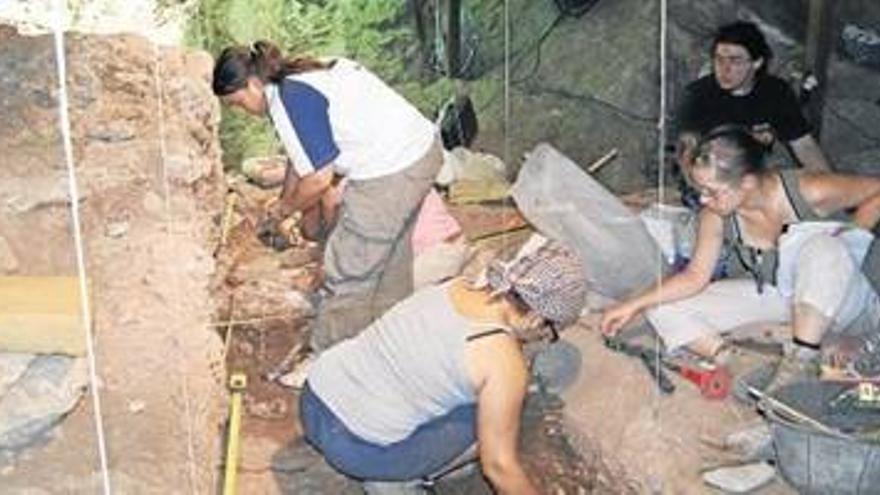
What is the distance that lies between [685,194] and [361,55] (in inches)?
106

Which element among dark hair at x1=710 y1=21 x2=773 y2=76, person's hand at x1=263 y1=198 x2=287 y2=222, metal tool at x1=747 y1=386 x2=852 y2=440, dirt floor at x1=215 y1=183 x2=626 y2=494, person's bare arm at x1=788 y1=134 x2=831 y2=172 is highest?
dark hair at x1=710 y1=21 x2=773 y2=76

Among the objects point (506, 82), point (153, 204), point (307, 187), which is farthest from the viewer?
point (506, 82)

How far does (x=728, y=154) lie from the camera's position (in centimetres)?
418

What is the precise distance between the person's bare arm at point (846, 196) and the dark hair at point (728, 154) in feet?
0.76

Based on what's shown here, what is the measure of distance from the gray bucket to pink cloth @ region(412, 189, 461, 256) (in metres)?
1.68

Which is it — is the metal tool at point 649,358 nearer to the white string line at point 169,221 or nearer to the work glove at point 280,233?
the white string line at point 169,221

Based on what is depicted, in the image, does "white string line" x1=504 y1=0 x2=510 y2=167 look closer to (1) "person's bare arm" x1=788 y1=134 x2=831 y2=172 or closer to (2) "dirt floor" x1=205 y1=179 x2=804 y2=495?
(1) "person's bare arm" x1=788 y1=134 x2=831 y2=172

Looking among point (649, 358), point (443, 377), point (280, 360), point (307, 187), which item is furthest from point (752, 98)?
point (443, 377)

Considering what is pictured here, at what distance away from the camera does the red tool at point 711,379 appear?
423cm

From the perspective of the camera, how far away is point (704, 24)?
7.92 meters

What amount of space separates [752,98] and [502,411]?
2.43 metres

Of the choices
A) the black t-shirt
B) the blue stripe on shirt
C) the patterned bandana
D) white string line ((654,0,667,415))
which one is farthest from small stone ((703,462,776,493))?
the black t-shirt

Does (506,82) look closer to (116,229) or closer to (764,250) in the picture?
(116,229)

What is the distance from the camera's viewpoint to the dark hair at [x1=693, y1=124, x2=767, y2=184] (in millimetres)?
4172
